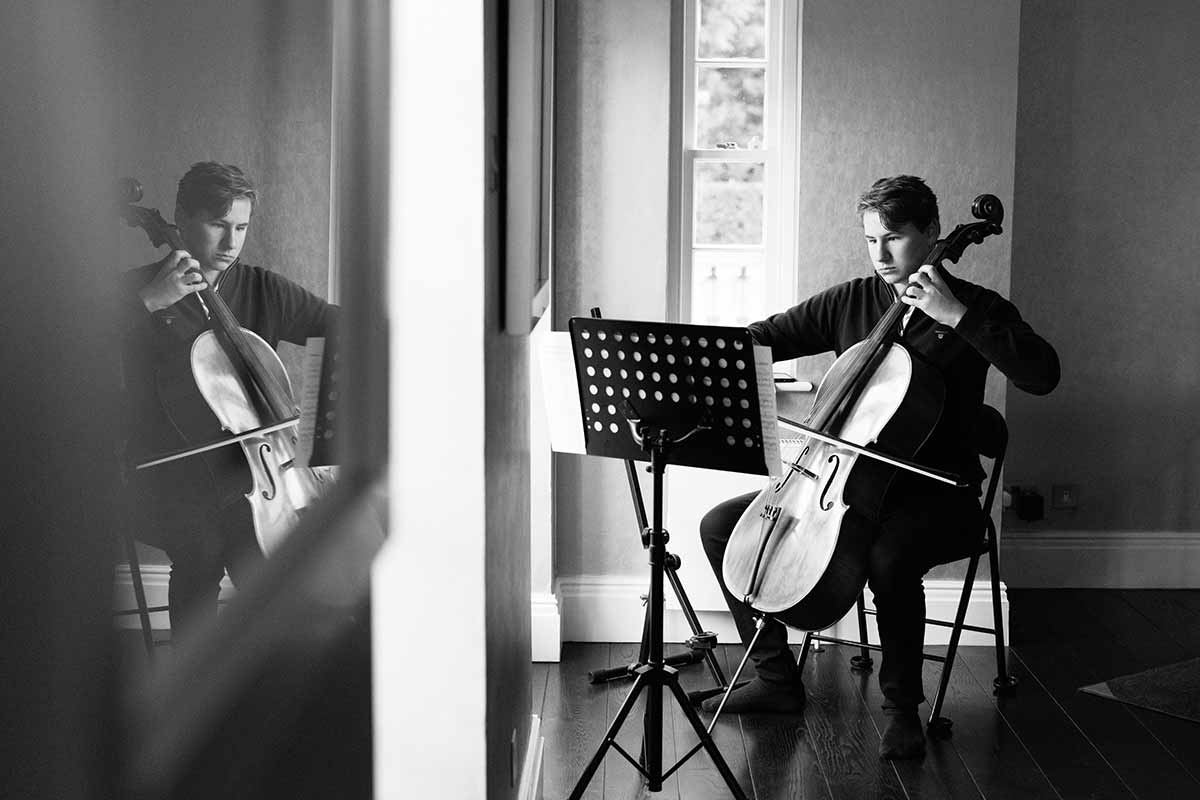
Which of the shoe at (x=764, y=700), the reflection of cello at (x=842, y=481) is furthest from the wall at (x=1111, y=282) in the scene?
the shoe at (x=764, y=700)

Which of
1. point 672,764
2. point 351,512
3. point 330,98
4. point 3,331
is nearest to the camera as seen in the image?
point 3,331

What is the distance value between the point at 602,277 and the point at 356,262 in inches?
97.3

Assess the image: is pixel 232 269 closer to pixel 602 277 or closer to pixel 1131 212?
pixel 602 277

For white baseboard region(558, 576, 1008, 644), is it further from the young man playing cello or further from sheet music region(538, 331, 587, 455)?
sheet music region(538, 331, 587, 455)

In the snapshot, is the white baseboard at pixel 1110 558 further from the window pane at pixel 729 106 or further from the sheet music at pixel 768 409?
the sheet music at pixel 768 409

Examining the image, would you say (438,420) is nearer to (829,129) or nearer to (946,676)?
(946,676)

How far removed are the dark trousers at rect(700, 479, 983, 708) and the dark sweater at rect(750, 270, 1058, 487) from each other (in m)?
0.09

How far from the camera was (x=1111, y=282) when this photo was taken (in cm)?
432

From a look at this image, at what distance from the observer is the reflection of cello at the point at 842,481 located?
115 inches

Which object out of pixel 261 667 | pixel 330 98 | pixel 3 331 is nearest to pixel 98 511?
pixel 3 331

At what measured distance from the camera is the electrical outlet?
14.6ft

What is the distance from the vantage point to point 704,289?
12.8ft

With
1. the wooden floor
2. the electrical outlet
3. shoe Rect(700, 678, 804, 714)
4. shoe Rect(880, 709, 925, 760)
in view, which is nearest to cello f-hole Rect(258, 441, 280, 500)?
the wooden floor

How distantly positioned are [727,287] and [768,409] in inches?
57.5
